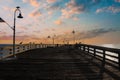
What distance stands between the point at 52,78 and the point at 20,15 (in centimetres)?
1785

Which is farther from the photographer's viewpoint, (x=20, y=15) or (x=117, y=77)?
(x=20, y=15)

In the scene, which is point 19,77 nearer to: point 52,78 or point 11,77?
point 11,77

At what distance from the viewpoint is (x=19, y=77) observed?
12.3 meters

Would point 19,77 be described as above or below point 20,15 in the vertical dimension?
below

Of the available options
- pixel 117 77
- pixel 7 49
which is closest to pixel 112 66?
pixel 117 77

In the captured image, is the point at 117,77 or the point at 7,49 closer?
the point at 117,77

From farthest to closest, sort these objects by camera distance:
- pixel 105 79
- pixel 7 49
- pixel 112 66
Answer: pixel 7 49 < pixel 112 66 < pixel 105 79

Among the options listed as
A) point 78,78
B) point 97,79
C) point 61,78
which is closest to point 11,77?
point 61,78

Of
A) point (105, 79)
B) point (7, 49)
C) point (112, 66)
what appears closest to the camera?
point (105, 79)

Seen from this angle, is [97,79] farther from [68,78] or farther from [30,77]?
[30,77]

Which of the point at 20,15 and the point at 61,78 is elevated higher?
the point at 20,15

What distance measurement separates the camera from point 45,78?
39.0ft

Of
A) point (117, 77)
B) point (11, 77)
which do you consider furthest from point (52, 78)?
point (117, 77)

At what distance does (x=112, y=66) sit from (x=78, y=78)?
5.29 meters
